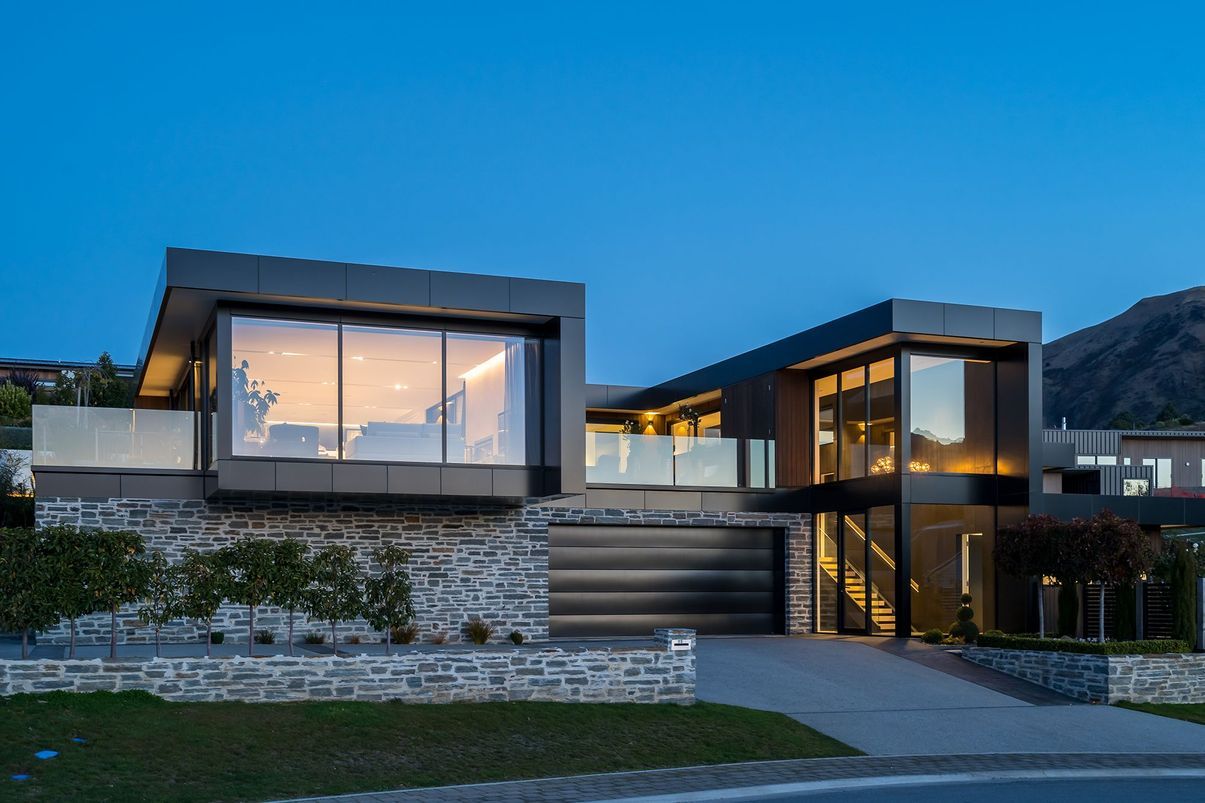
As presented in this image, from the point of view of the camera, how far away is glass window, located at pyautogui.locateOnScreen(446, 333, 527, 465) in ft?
60.1

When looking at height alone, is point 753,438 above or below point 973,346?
below

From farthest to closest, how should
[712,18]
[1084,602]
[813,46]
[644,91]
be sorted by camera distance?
1. [644,91]
2. [813,46]
3. [712,18]
4. [1084,602]

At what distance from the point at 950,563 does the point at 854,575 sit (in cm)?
174

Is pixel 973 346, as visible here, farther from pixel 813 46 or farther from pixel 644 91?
pixel 644 91

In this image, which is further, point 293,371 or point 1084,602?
point 1084,602

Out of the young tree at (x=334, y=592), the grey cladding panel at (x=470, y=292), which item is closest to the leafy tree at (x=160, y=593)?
the young tree at (x=334, y=592)

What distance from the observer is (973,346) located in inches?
834

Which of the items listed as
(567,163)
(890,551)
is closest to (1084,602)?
(890,551)

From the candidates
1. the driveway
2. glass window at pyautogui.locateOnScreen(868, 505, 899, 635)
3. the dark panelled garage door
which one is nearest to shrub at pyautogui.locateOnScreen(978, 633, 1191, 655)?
the driveway

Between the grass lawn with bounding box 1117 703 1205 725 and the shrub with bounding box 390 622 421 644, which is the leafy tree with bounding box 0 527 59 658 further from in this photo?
the grass lawn with bounding box 1117 703 1205 725

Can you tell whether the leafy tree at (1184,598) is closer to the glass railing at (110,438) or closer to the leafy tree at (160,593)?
the leafy tree at (160,593)

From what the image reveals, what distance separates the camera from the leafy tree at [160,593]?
13367 mm

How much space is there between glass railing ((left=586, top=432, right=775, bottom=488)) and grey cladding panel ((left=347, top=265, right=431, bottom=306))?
15.4 feet

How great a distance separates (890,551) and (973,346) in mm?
3947
